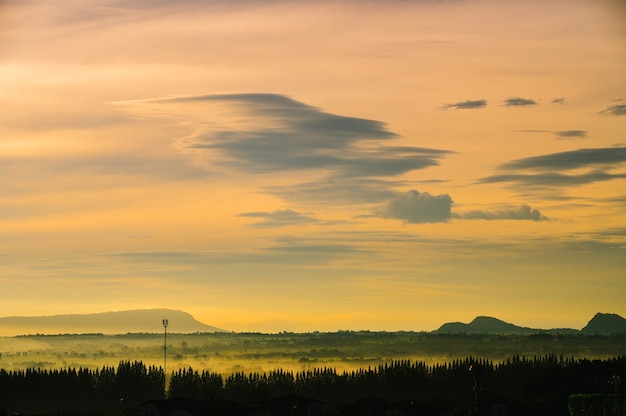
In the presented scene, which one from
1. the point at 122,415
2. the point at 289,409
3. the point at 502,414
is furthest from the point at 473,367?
the point at 122,415

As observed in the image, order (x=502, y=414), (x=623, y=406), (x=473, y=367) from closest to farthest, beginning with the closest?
(x=473, y=367) → (x=623, y=406) → (x=502, y=414)

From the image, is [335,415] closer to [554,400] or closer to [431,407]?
[431,407]

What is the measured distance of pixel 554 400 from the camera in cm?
16875

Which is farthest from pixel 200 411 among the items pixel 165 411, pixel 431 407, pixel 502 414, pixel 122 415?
pixel 502 414

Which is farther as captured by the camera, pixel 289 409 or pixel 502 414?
pixel 289 409

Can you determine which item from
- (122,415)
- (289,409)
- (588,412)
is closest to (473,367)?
(588,412)

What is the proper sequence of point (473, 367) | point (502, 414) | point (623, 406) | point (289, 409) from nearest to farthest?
point (473, 367) < point (623, 406) < point (502, 414) < point (289, 409)

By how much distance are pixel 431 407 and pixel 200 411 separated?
36923 millimetres

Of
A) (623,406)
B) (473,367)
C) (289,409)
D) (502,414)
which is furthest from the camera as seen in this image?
(289,409)

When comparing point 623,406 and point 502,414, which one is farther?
point 502,414

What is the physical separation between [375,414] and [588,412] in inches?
1888

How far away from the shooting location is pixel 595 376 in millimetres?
176250

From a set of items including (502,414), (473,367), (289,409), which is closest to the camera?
(473,367)

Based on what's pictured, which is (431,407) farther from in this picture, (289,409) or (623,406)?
(623,406)
